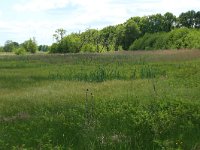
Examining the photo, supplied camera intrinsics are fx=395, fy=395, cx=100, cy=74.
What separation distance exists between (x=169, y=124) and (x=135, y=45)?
87602 mm

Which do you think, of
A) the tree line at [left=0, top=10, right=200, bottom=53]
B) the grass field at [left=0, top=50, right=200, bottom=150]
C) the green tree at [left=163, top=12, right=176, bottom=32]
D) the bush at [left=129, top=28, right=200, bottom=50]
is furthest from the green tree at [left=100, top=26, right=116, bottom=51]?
the grass field at [left=0, top=50, right=200, bottom=150]

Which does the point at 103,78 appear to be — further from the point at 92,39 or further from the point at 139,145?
the point at 92,39

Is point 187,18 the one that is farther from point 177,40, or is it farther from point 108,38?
point 177,40

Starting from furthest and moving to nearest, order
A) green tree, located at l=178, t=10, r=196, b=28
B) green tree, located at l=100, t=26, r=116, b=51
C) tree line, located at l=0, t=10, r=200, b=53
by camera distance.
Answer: green tree, located at l=100, t=26, r=116, b=51 → green tree, located at l=178, t=10, r=196, b=28 → tree line, located at l=0, t=10, r=200, b=53

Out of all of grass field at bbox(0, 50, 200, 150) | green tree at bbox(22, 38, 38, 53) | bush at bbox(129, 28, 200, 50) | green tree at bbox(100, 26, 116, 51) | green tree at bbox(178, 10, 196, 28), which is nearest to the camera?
grass field at bbox(0, 50, 200, 150)

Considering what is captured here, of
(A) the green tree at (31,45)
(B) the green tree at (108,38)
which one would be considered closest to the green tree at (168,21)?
(B) the green tree at (108,38)

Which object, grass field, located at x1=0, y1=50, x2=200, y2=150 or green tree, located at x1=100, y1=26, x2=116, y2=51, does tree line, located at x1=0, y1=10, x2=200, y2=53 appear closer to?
green tree, located at x1=100, y1=26, x2=116, y2=51

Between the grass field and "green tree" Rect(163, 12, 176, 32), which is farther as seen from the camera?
"green tree" Rect(163, 12, 176, 32)

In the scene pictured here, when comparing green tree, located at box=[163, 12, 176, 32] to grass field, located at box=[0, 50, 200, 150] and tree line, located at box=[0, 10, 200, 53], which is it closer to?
tree line, located at box=[0, 10, 200, 53]

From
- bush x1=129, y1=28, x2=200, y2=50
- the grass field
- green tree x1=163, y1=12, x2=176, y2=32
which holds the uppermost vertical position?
green tree x1=163, y1=12, x2=176, y2=32

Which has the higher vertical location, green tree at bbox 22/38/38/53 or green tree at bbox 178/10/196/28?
green tree at bbox 178/10/196/28

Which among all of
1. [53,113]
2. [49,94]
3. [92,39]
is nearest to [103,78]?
[49,94]

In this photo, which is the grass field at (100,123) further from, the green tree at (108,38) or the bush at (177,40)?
the green tree at (108,38)

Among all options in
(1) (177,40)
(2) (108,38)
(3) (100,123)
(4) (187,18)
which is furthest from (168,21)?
(3) (100,123)
